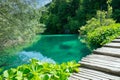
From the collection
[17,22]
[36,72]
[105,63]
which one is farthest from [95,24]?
[36,72]

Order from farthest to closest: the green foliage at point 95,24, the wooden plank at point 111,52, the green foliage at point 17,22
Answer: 1. the green foliage at point 95,24
2. the green foliage at point 17,22
3. the wooden plank at point 111,52

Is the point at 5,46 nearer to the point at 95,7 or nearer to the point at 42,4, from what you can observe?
the point at 42,4

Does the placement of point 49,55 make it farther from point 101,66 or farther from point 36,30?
point 101,66

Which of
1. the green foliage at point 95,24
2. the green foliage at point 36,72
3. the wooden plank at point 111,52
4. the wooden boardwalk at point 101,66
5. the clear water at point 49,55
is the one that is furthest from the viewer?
the green foliage at point 95,24

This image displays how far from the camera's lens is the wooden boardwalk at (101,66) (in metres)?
3.69

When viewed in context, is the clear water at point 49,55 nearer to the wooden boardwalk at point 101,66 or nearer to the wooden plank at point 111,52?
the wooden plank at point 111,52

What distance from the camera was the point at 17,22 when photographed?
52.9ft

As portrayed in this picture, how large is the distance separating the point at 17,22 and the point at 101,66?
1268cm

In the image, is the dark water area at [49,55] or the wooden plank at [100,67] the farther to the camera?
the dark water area at [49,55]

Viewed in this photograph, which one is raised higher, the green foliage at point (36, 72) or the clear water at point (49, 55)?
the green foliage at point (36, 72)

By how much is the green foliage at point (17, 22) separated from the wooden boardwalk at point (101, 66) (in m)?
11.0

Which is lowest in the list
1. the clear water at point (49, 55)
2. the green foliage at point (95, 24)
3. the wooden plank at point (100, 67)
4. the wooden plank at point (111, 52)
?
the clear water at point (49, 55)

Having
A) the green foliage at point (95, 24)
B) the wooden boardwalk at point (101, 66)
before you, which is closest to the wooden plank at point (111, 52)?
the wooden boardwalk at point (101, 66)

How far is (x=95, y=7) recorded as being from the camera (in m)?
53.6
